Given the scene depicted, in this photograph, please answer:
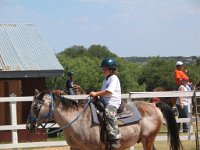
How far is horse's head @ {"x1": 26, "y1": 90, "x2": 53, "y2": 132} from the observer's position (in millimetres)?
8938

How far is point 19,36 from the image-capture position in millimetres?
21859

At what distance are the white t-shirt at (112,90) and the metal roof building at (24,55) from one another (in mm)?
10058

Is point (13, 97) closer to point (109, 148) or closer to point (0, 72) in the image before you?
point (109, 148)

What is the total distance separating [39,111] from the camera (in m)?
9.00

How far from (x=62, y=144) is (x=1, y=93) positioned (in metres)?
6.17

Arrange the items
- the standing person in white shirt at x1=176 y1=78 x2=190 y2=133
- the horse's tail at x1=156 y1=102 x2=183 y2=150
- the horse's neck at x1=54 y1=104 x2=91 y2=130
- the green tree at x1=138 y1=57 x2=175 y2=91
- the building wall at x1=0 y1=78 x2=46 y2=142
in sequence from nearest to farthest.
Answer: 1. the horse's neck at x1=54 y1=104 x2=91 y2=130
2. the horse's tail at x1=156 y1=102 x2=183 y2=150
3. the standing person in white shirt at x1=176 y1=78 x2=190 y2=133
4. the building wall at x1=0 y1=78 x2=46 y2=142
5. the green tree at x1=138 y1=57 x2=175 y2=91

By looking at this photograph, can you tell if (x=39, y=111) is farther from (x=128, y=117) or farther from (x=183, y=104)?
(x=183, y=104)

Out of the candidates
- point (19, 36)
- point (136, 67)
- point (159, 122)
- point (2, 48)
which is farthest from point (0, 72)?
point (136, 67)

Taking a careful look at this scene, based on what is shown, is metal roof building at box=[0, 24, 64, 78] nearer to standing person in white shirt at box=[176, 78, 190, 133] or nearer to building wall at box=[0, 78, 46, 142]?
building wall at box=[0, 78, 46, 142]

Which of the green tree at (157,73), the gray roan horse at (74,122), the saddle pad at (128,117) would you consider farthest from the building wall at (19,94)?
the green tree at (157,73)

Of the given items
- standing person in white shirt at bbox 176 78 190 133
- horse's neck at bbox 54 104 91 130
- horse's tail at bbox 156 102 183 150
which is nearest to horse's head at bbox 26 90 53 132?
horse's neck at bbox 54 104 91 130

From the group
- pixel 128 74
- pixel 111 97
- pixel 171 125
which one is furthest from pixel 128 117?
pixel 128 74

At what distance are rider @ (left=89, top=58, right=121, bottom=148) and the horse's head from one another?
0.79m

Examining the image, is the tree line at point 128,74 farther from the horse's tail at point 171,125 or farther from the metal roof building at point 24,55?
the horse's tail at point 171,125
